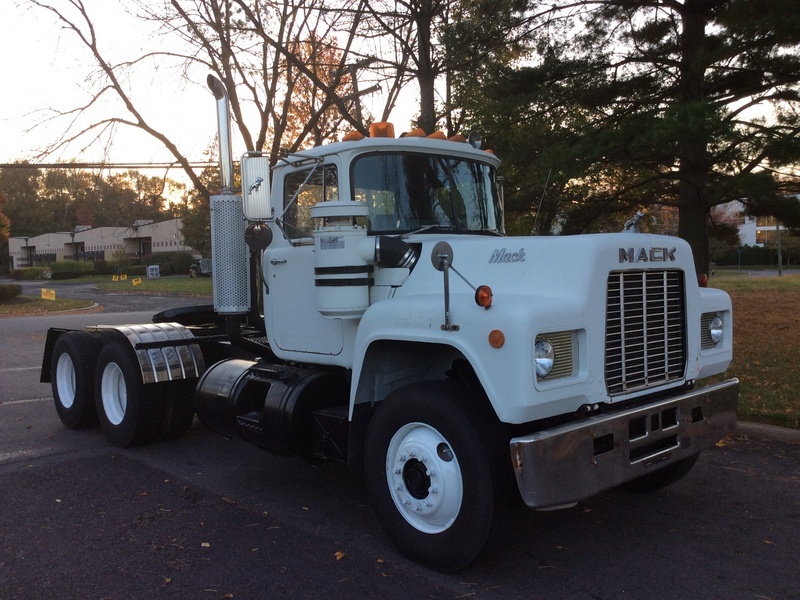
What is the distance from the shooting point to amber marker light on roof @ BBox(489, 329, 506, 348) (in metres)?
3.52

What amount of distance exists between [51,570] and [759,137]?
9.52m

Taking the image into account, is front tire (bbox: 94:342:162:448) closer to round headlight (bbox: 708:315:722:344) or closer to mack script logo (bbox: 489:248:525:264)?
mack script logo (bbox: 489:248:525:264)

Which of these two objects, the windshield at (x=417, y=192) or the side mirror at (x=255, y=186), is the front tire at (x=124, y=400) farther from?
the windshield at (x=417, y=192)

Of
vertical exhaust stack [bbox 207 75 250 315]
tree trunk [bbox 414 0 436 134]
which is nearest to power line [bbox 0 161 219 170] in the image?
tree trunk [bbox 414 0 436 134]

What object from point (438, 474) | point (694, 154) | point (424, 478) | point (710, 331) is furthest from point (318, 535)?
point (694, 154)

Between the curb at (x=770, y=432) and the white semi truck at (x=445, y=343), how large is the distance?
1959 millimetres

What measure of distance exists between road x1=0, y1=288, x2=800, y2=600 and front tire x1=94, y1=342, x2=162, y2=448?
255mm

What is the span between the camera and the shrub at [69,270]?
6138cm

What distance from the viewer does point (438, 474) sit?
12.8 ft

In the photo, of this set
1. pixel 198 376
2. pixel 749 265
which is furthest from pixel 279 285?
Answer: pixel 749 265

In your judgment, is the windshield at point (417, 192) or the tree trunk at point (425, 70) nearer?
the windshield at point (417, 192)

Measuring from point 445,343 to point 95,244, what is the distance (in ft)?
286

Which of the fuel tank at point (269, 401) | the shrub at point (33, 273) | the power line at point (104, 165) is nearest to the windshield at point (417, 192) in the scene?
the fuel tank at point (269, 401)

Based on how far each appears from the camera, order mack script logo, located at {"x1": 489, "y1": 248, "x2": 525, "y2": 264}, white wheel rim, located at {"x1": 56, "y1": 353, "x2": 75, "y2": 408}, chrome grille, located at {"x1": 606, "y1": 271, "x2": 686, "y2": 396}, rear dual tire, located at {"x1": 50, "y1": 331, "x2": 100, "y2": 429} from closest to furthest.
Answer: chrome grille, located at {"x1": 606, "y1": 271, "x2": 686, "y2": 396} → mack script logo, located at {"x1": 489, "y1": 248, "x2": 525, "y2": 264} → rear dual tire, located at {"x1": 50, "y1": 331, "x2": 100, "y2": 429} → white wheel rim, located at {"x1": 56, "y1": 353, "x2": 75, "y2": 408}
